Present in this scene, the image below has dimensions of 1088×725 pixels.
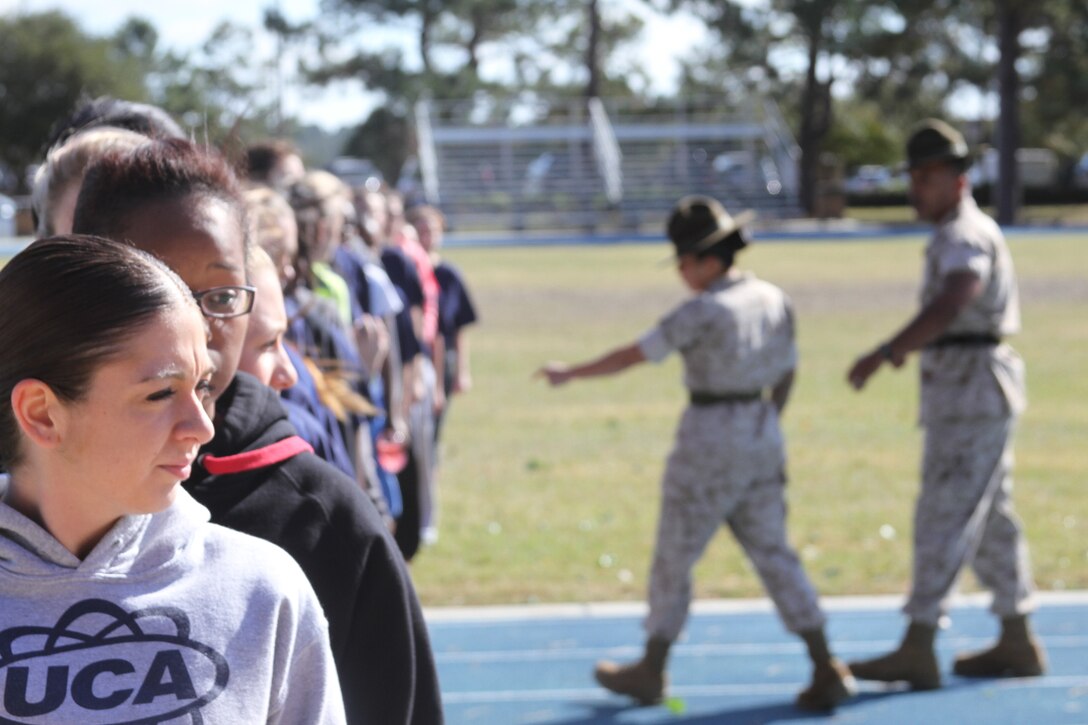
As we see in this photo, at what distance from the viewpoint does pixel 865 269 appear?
32.8 metres

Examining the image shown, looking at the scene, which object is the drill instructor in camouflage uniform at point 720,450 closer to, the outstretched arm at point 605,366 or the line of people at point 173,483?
the outstretched arm at point 605,366

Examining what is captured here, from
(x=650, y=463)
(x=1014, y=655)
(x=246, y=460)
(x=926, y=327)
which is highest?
(x=246, y=460)

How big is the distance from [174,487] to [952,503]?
4.92 m

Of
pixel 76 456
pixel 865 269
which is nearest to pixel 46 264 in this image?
pixel 76 456

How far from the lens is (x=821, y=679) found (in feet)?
19.5

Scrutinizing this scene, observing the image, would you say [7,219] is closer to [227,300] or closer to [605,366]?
[605,366]

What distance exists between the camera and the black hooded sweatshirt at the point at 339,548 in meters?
2.24

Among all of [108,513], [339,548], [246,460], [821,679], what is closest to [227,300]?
[246,460]

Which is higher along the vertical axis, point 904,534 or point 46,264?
point 46,264

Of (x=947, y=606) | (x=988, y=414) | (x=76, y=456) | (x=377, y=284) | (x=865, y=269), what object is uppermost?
(x=76, y=456)

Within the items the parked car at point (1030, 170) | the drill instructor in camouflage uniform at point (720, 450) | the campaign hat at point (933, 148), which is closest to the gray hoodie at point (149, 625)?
the drill instructor in camouflage uniform at point (720, 450)

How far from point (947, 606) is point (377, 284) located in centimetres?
281

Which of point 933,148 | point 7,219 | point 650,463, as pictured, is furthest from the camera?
point 7,219

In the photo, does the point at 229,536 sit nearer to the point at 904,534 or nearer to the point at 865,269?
the point at 904,534
